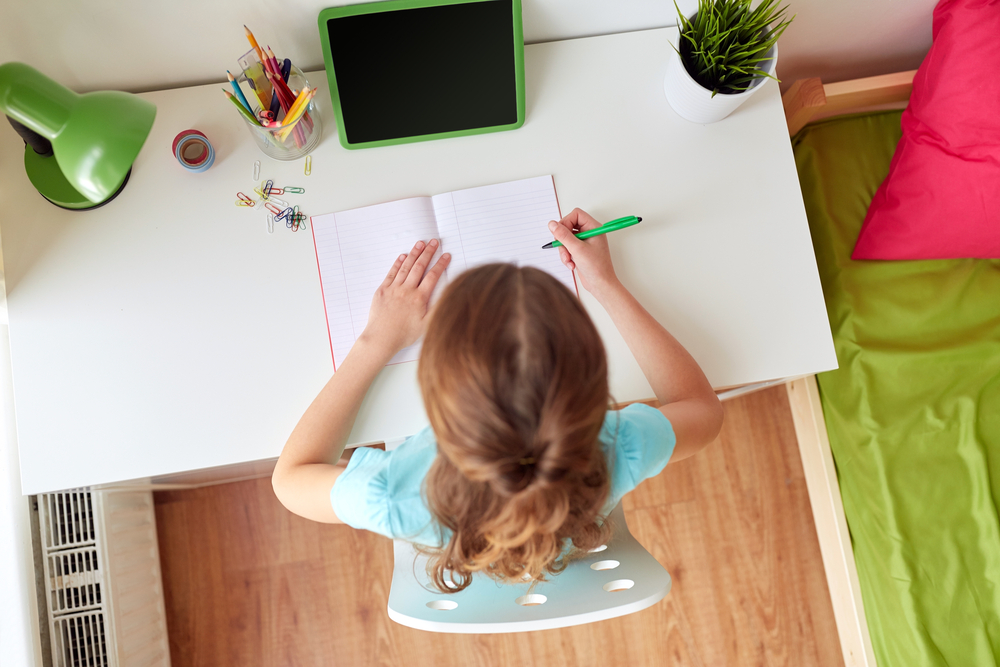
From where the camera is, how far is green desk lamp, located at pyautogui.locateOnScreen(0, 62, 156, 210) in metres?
0.64

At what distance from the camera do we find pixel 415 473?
0.69 metres

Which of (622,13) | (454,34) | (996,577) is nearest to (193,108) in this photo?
(454,34)

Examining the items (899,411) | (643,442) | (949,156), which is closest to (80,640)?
(643,442)

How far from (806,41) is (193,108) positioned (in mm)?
1084

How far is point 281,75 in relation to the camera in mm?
811

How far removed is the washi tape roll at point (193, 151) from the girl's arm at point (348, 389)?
33 centimetres

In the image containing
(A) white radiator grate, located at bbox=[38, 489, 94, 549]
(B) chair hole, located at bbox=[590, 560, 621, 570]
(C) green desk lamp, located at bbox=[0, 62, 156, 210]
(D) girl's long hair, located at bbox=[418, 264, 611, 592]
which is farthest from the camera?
(A) white radiator grate, located at bbox=[38, 489, 94, 549]

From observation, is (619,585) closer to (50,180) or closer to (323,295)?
(323,295)

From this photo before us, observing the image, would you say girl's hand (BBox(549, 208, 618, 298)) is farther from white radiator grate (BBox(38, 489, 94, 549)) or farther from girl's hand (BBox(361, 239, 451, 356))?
white radiator grate (BBox(38, 489, 94, 549))

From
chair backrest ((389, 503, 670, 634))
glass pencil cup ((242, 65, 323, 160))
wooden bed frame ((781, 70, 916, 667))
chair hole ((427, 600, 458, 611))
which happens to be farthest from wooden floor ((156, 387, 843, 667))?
glass pencil cup ((242, 65, 323, 160))

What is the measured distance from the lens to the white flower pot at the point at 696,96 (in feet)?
2.80

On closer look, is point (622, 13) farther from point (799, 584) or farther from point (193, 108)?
point (799, 584)

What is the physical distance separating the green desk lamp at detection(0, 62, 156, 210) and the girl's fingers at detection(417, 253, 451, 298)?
39cm

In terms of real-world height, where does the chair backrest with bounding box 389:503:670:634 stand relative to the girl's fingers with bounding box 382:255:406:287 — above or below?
below
